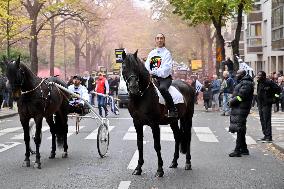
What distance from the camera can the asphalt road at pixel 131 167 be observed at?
10383mm

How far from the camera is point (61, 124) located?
47.6 ft

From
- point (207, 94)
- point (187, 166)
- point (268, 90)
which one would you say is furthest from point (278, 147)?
point (207, 94)

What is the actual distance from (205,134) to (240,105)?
18.9 ft

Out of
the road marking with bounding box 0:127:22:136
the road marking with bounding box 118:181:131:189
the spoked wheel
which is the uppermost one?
the spoked wheel

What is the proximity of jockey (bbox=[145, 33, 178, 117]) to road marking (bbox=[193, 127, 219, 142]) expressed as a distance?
22.3ft

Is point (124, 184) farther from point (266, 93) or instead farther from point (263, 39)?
point (263, 39)

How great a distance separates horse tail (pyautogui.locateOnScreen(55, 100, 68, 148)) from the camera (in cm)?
1441

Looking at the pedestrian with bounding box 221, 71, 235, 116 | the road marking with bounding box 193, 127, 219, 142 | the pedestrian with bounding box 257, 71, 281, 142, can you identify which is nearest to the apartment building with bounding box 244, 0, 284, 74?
the pedestrian with bounding box 221, 71, 235, 116

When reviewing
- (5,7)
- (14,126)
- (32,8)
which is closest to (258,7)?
(32,8)

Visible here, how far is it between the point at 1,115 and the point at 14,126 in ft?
19.4

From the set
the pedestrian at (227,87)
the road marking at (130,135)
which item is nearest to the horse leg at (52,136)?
the road marking at (130,135)

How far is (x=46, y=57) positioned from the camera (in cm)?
8975

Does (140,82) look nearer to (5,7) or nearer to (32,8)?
(5,7)

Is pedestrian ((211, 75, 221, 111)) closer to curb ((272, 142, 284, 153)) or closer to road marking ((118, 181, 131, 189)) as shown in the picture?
curb ((272, 142, 284, 153))
